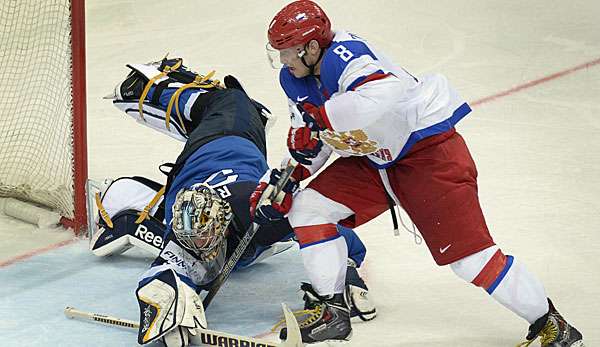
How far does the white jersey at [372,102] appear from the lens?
2848 millimetres

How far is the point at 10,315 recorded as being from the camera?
131 inches

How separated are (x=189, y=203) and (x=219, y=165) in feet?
1.39

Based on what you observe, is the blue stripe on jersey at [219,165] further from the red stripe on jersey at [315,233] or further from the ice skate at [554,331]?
the ice skate at [554,331]

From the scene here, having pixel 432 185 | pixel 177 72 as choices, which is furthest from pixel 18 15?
pixel 432 185

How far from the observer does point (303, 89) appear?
307 cm

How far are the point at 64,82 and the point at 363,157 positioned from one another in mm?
1570

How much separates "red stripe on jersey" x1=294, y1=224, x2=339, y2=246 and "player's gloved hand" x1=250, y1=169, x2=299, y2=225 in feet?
0.23

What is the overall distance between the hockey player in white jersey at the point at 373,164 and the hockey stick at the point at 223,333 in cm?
14

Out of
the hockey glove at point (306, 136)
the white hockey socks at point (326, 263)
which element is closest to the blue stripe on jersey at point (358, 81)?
the hockey glove at point (306, 136)

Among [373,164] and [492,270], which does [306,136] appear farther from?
[492,270]

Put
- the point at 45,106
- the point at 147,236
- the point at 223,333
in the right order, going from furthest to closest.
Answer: the point at 45,106
the point at 147,236
the point at 223,333

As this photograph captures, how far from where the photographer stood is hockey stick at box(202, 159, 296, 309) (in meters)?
3.13

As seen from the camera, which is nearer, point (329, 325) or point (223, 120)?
point (329, 325)

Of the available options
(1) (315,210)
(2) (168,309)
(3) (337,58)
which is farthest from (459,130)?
(2) (168,309)
